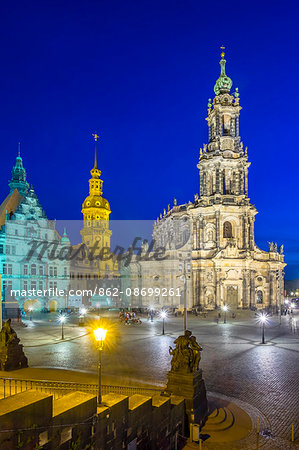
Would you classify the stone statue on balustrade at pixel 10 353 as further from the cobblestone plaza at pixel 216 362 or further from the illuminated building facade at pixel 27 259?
the illuminated building facade at pixel 27 259

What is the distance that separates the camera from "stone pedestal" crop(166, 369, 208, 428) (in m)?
13.0

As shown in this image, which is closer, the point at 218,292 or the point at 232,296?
the point at 218,292

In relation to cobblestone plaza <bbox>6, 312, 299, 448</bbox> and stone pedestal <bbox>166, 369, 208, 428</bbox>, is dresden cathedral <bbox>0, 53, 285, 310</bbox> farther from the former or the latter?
stone pedestal <bbox>166, 369, 208, 428</bbox>

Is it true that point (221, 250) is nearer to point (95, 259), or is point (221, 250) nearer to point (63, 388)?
point (95, 259)

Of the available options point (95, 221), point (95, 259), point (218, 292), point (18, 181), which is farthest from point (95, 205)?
point (218, 292)

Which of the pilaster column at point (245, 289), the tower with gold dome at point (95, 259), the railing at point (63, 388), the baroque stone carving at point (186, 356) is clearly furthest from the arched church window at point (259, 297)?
the railing at point (63, 388)

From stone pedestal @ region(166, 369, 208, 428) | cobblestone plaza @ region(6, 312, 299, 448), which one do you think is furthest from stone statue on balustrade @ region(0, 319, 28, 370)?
stone pedestal @ region(166, 369, 208, 428)

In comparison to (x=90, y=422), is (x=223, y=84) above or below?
above

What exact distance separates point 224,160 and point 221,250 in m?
16.4

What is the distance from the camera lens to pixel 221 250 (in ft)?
189

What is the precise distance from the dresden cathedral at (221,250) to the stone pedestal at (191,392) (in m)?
43.3

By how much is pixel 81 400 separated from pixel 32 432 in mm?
1608

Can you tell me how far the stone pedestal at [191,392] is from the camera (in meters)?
13.0

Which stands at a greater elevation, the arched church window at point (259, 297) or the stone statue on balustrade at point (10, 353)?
the stone statue on balustrade at point (10, 353)
